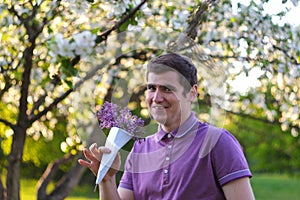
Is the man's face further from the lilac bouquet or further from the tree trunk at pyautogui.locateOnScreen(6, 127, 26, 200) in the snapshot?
the tree trunk at pyautogui.locateOnScreen(6, 127, 26, 200)

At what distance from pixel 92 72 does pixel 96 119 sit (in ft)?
2.39

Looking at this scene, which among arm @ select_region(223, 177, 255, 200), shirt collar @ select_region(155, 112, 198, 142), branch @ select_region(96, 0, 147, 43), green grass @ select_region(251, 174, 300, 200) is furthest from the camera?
green grass @ select_region(251, 174, 300, 200)

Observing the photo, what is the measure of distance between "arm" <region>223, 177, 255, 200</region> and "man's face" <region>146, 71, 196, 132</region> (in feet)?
0.89

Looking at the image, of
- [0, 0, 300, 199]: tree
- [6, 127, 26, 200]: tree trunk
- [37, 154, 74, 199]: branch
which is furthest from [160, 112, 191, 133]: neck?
[37, 154, 74, 199]: branch

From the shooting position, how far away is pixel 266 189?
21.7 meters

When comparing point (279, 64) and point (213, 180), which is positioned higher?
point (279, 64)

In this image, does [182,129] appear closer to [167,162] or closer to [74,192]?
[167,162]

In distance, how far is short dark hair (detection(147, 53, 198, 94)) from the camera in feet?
6.22

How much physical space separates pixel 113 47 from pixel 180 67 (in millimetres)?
762

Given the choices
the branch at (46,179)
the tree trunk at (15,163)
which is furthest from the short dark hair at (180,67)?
the branch at (46,179)

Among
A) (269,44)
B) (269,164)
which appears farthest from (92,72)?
(269,164)

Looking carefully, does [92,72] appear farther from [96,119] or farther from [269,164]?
[269,164]

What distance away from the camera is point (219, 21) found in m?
3.65

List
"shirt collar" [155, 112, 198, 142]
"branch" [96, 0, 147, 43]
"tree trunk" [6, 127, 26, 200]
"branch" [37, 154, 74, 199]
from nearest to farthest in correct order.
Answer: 1. "shirt collar" [155, 112, 198, 142]
2. "branch" [96, 0, 147, 43]
3. "tree trunk" [6, 127, 26, 200]
4. "branch" [37, 154, 74, 199]
